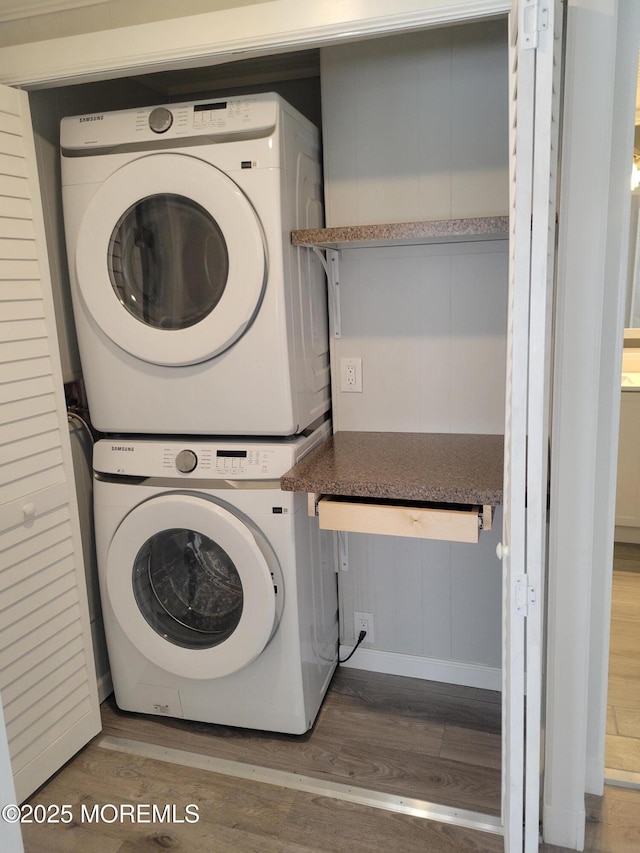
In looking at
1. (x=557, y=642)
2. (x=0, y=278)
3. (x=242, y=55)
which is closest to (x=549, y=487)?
(x=557, y=642)

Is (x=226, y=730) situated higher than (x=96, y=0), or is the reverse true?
(x=96, y=0)

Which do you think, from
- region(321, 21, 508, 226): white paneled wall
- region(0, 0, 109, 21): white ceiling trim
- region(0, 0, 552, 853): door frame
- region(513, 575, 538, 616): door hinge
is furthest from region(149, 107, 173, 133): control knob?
region(513, 575, 538, 616): door hinge

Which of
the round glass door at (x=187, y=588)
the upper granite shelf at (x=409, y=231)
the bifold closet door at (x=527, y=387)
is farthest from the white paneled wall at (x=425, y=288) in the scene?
the bifold closet door at (x=527, y=387)

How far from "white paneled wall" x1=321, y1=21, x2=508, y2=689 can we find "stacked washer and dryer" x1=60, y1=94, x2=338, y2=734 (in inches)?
6.3

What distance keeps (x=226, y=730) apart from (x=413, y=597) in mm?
757

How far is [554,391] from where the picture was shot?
1440 millimetres

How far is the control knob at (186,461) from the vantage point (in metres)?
1.85

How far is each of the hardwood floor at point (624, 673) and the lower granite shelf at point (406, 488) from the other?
→ 35.6 inches

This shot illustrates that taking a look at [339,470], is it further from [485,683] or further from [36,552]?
[485,683]

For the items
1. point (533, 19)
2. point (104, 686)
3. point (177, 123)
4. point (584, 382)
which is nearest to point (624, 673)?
point (584, 382)

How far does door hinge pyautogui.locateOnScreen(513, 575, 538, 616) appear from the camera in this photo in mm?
1186

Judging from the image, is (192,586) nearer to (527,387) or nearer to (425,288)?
(425,288)

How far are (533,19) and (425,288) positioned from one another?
40.7 inches

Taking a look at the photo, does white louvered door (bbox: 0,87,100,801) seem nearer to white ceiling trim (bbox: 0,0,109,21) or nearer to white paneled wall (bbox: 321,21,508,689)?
white ceiling trim (bbox: 0,0,109,21)
